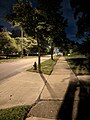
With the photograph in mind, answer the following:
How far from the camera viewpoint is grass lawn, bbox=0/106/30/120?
16.3 ft

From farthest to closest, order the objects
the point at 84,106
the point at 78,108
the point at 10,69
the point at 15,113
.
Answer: the point at 10,69, the point at 84,106, the point at 78,108, the point at 15,113

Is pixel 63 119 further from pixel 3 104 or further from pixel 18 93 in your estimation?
pixel 18 93

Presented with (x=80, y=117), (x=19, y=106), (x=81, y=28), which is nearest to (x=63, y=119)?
(x=80, y=117)

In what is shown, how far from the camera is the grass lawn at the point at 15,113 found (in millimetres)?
Answer: 4980

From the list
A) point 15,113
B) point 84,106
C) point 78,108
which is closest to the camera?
point 15,113

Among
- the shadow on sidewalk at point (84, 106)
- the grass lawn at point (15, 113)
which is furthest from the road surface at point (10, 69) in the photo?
the grass lawn at point (15, 113)

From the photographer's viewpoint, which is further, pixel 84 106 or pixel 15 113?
pixel 84 106

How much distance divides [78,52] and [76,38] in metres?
0.28

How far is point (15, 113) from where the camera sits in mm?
5285

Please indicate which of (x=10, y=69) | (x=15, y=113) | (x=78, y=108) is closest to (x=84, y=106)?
(x=78, y=108)

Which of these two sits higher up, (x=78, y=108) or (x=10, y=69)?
(x=78, y=108)

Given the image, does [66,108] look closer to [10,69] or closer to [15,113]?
[15,113]

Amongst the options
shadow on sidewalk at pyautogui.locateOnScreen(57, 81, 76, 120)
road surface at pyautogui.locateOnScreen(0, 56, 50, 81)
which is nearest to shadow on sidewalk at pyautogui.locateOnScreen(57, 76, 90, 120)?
shadow on sidewalk at pyautogui.locateOnScreen(57, 81, 76, 120)

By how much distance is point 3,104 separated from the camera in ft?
20.9
